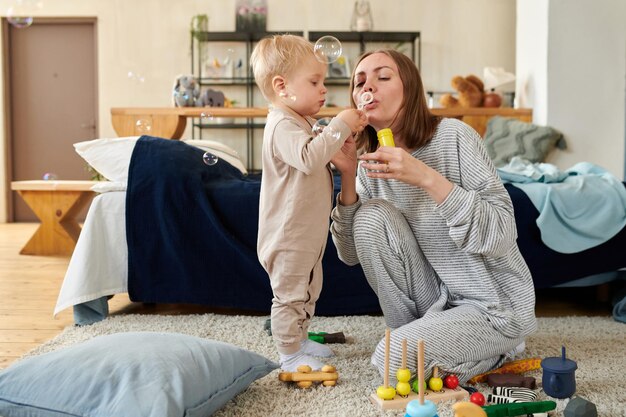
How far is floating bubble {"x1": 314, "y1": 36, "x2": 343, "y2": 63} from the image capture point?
156 centimetres

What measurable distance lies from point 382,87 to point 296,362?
0.66 meters

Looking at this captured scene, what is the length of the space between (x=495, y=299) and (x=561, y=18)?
113 inches

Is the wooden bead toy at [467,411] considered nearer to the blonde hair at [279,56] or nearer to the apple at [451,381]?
the apple at [451,381]

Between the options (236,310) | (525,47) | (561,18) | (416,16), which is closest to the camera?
(236,310)

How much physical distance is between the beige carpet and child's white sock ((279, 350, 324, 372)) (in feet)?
0.12

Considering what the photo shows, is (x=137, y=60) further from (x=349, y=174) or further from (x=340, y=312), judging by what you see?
(x=349, y=174)

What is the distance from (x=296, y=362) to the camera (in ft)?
5.10

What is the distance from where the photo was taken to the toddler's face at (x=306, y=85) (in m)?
1.54

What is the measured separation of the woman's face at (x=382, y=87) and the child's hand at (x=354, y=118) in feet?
0.22

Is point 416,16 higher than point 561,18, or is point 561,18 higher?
point 416,16

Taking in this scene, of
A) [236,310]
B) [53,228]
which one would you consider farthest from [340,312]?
[53,228]

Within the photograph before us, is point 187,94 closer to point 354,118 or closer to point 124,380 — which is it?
point 354,118

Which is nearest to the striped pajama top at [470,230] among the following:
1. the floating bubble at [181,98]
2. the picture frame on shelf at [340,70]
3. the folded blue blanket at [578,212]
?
the folded blue blanket at [578,212]

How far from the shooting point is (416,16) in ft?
20.3
